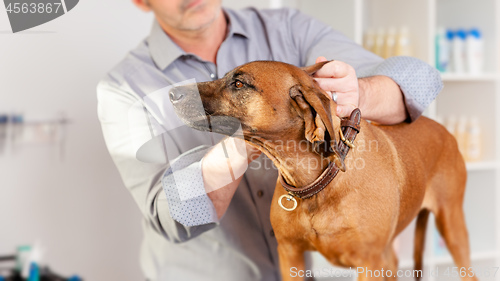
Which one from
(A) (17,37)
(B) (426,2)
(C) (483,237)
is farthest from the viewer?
(C) (483,237)

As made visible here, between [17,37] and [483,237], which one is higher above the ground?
[17,37]

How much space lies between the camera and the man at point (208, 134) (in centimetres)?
54

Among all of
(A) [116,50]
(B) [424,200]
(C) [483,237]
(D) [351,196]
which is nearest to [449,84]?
(C) [483,237]

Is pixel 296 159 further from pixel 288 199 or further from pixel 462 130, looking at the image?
pixel 462 130

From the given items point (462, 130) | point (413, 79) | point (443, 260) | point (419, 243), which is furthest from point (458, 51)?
point (413, 79)

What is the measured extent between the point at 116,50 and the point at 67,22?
0.26 feet

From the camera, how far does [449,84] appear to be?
178 centimetres

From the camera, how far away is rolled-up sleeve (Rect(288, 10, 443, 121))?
66cm

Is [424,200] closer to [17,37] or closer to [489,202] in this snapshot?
[17,37]

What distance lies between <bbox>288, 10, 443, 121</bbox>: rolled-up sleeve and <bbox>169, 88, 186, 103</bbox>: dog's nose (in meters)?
0.27

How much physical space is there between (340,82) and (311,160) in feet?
0.32

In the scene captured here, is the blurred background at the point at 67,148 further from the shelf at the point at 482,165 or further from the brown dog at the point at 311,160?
the shelf at the point at 482,165

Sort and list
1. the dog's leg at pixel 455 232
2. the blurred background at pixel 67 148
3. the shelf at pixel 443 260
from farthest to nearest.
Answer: the shelf at pixel 443 260
the dog's leg at pixel 455 232
the blurred background at pixel 67 148

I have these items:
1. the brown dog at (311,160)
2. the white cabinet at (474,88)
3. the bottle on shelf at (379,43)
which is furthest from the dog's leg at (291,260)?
the bottle on shelf at (379,43)
